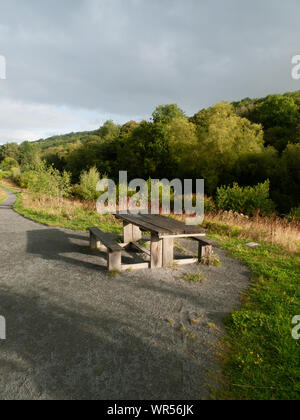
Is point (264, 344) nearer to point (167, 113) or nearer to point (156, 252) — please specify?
point (156, 252)

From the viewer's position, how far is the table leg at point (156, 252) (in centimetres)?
460

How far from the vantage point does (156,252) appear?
4.64 meters

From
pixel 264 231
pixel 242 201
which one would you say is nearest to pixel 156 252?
pixel 264 231

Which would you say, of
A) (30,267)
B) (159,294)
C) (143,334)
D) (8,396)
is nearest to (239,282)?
(159,294)

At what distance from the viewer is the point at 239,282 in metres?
4.22

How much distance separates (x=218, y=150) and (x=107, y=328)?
1725cm

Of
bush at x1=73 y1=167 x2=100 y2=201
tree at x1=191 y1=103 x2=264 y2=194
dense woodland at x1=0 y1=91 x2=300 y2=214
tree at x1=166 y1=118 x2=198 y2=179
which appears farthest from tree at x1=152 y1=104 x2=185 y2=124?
bush at x1=73 y1=167 x2=100 y2=201

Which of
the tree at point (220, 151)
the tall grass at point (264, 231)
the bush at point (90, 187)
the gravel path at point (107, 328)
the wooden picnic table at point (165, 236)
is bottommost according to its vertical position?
the gravel path at point (107, 328)

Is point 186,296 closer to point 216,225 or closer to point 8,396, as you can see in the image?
point 8,396

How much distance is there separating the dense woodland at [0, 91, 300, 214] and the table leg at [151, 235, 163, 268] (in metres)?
11.7

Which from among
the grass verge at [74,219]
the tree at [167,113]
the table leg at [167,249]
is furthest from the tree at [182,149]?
the table leg at [167,249]

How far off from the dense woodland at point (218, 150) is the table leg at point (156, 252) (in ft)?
38.4

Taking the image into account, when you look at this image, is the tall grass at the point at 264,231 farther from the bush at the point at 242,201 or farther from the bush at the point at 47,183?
the bush at the point at 47,183

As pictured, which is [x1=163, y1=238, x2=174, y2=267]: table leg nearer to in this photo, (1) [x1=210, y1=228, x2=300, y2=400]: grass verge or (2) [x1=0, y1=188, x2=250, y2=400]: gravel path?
(2) [x1=0, y1=188, x2=250, y2=400]: gravel path
